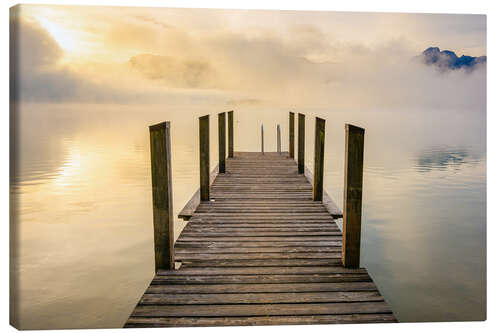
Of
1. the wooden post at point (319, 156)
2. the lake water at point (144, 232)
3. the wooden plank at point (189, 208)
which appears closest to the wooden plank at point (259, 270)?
the wooden plank at point (189, 208)

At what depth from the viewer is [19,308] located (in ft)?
13.2

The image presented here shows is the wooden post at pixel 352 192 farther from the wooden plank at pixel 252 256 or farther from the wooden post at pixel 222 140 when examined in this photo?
the wooden post at pixel 222 140

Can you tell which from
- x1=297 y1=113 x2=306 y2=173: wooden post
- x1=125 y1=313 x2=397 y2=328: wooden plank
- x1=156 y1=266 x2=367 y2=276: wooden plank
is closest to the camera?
x1=125 y1=313 x2=397 y2=328: wooden plank

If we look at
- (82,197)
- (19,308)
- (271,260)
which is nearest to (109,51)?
(82,197)

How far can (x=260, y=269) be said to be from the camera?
3.47 meters

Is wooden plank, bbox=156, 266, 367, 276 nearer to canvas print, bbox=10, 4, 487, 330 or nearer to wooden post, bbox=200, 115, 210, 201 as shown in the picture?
canvas print, bbox=10, 4, 487, 330

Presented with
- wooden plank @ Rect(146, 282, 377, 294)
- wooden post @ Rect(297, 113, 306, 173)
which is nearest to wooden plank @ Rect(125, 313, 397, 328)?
wooden plank @ Rect(146, 282, 377, 294)

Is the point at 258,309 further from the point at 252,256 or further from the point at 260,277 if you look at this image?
the point at 252,256

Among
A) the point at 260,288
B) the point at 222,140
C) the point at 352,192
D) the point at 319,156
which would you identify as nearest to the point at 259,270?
the point at 260,288

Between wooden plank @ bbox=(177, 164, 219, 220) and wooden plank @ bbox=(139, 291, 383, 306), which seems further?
wooden plank @ bbox=(177, 164, 219, 220)

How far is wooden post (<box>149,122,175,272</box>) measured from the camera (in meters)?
3.32

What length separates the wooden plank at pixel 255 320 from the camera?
267cm
